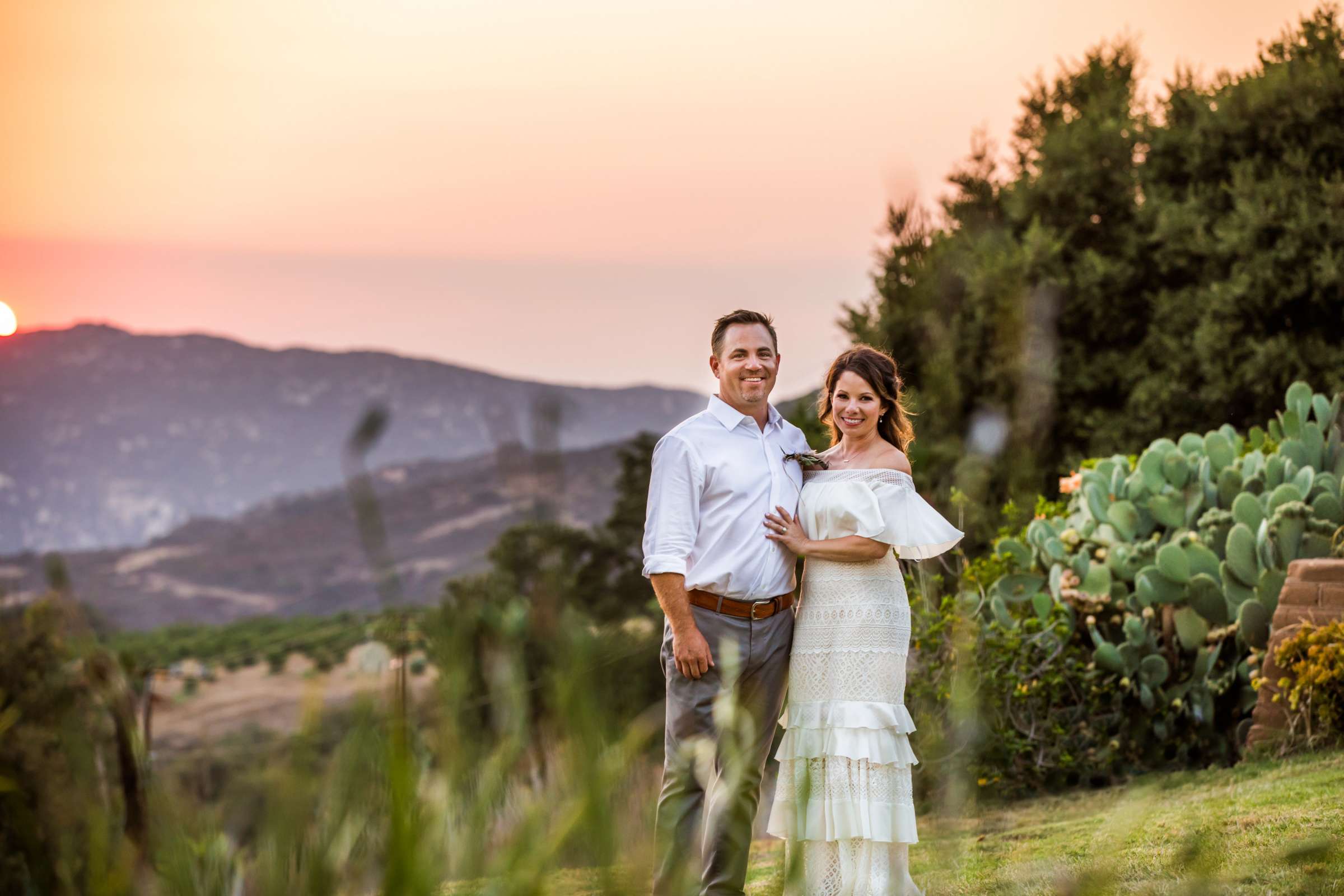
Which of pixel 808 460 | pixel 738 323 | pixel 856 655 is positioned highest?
pixel 738 323

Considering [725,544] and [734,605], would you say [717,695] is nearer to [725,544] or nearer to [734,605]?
[734,605]

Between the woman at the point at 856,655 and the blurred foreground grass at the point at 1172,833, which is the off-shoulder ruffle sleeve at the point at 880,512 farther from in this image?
the blurred foreground grass at the point at 1172,833

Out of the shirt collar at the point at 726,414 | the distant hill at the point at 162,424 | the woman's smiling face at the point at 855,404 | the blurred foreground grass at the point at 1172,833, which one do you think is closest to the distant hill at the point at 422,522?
the shirt collar at the point at 726,414

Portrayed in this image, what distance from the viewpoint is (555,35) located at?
871 cm

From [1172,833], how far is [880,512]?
1.94 metres

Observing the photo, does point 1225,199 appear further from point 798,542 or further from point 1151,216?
point 798,542

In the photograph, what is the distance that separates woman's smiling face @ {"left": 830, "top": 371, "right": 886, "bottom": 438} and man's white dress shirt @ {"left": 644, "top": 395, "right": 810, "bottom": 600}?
235 mm

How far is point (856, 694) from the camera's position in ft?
11.8

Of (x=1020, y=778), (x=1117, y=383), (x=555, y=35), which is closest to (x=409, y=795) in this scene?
(x=1020, y=778)

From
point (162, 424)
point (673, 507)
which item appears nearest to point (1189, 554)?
point (673, 507)

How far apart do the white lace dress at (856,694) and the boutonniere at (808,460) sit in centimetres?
12

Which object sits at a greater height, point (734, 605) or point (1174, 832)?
point (734, 605)

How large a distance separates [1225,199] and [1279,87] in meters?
1.25

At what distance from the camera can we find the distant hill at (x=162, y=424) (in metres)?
31.1
